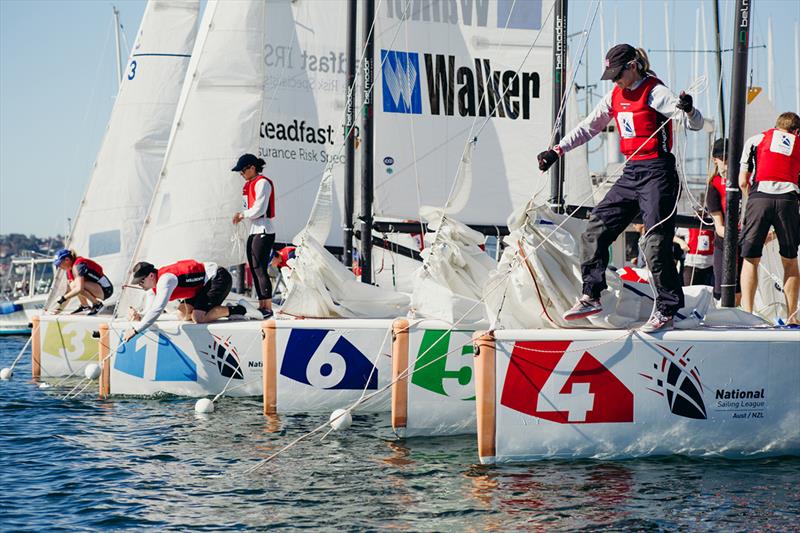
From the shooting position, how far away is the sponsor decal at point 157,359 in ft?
34.1

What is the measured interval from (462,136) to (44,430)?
6.83 m

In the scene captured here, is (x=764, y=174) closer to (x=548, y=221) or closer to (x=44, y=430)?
(x=548, y=221)

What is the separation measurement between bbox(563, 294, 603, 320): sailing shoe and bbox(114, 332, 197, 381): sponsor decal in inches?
193

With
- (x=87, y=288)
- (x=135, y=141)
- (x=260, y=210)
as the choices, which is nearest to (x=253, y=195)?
(x=260, y=210)

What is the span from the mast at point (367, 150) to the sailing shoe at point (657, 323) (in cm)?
592

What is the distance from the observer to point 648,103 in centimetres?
668

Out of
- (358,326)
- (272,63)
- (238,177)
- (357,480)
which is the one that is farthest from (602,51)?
(357,480)

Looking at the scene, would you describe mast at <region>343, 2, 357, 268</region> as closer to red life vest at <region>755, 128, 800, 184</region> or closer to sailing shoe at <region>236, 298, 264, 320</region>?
sailing shoe at <region>236, 298, 264, 320</region>

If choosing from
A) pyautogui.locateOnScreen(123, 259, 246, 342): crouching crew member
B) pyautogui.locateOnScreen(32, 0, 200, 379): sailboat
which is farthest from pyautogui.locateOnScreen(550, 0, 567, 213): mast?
pyautogui.locateOnScreen(32, 0, 200, 379): sailboat

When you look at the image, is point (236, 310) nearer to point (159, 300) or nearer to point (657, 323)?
point (159, 300)

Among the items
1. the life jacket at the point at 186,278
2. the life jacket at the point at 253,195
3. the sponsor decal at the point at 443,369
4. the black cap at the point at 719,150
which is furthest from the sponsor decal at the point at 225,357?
the black cap at the point at 719,150

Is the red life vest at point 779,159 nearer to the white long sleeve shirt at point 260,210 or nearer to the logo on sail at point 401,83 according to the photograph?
the white long sleeve shirt at point 260,210

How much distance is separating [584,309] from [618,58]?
1.66 metres

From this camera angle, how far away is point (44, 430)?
8.88 m
